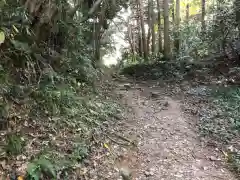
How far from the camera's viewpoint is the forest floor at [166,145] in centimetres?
529

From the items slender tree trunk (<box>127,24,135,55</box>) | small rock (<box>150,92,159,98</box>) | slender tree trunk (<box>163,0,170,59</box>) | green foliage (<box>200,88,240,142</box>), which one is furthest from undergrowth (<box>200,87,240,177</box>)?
slender tree trunk (<box>127,24,135,55</box>)

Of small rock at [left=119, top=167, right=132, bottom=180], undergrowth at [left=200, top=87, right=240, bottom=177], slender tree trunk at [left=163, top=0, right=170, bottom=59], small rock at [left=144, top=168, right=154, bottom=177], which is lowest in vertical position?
small rock at [left=144, top=168, right=154, bottom=177]

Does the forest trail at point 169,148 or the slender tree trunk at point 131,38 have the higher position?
the slender tree trunk at point 131,38

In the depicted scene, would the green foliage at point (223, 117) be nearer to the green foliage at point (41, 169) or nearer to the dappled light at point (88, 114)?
the dappled light at point (88, 114)

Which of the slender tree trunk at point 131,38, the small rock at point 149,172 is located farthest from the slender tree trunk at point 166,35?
the slender tree trunk at point 131,38

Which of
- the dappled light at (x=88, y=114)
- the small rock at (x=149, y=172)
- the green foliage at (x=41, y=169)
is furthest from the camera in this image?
the small rock at (x=149, y=172)

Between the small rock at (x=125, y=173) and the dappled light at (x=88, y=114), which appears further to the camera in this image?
the small rock at (x=125, y=173)

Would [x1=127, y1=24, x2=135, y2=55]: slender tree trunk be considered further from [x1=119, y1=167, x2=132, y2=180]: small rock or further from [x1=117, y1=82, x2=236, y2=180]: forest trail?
[x1=119, y1=167, x2=132, y2=180]: small rock

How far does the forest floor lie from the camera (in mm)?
5289

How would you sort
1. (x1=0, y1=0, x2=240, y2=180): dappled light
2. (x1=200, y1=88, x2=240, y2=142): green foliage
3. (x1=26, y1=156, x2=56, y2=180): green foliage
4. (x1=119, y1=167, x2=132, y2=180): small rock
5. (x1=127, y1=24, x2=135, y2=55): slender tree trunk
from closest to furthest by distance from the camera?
(x1=26, y1=156, x2=56, y2=180): green foliage, (x1=0, y1=0, x2=240, y2=180): dappled light, (x1=119, y1=167, x2=132, y2=180): small rock, (x1=200, y1=88, x2=240, y2=142): green foliage, (x1=127, y1=24, x2=135, y2=55): slender tree trunk

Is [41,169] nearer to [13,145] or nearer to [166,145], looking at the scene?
[13,145]

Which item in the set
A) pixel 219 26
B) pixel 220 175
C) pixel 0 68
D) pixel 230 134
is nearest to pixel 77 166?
pixel 0 68

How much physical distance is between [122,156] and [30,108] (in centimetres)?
194

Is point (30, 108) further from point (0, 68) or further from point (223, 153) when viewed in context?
point (223, 153)
